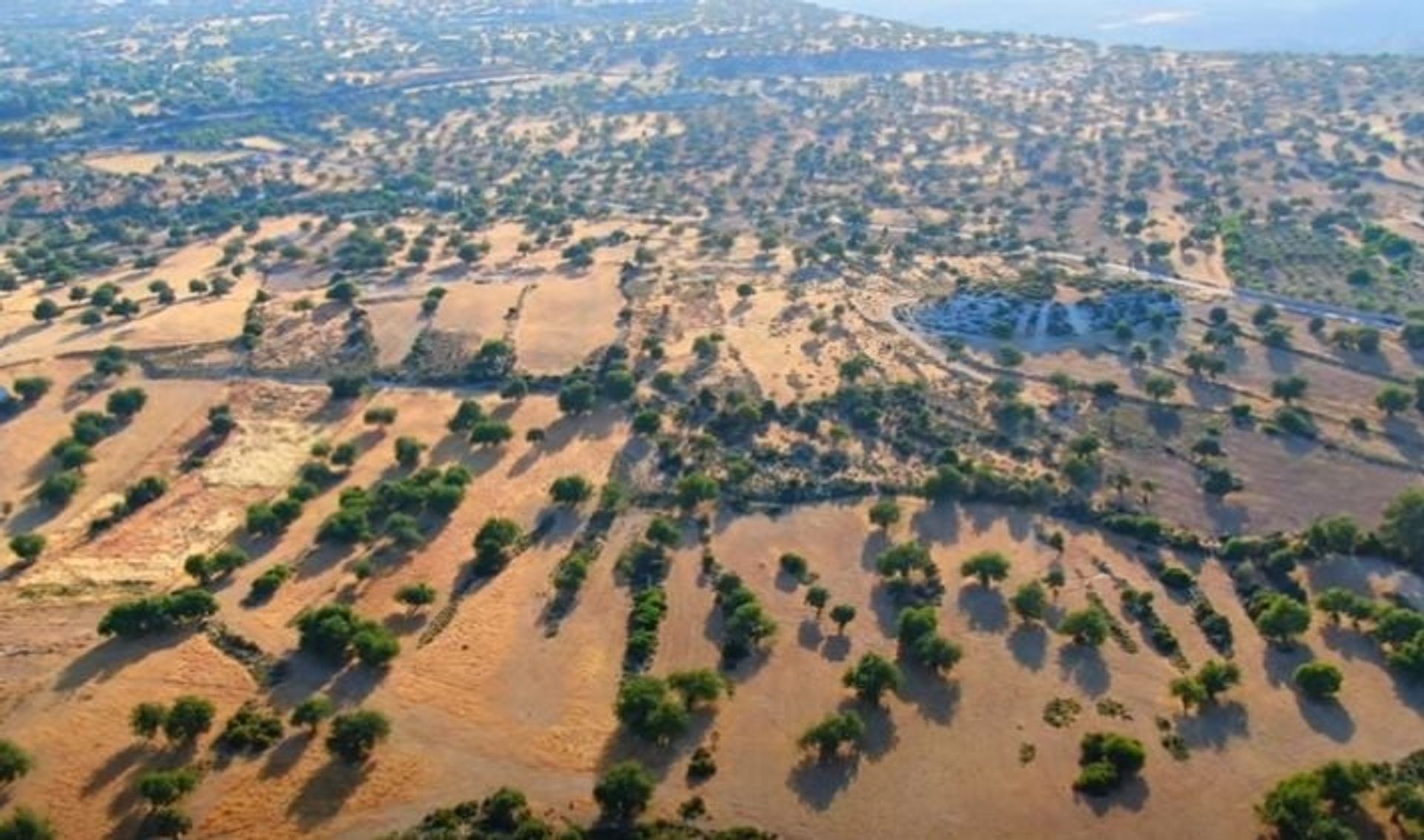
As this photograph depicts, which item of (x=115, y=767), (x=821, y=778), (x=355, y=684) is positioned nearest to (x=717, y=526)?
(x=821, y=778)

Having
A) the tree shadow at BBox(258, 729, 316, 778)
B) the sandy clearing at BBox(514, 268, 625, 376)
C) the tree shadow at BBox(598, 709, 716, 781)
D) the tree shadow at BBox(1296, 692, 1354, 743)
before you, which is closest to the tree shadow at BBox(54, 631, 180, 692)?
the tree shadow at BBox(258, 729, 316, 778)

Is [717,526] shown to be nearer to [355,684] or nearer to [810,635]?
[810,635]

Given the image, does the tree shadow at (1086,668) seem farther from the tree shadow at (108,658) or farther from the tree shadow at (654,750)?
the tree shadow at (108,658)

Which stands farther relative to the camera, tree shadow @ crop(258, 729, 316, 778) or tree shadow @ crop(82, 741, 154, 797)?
tree shadow @ crop(258, 729, 316, 778)

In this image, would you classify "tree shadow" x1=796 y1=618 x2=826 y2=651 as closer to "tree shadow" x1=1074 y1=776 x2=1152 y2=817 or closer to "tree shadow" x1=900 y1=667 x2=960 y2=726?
"tree shadow" x1=900 y1=667 x2=960 y2=726

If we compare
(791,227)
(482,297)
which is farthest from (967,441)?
(791,227)

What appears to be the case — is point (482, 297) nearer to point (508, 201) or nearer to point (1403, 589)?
point (508, 201)
